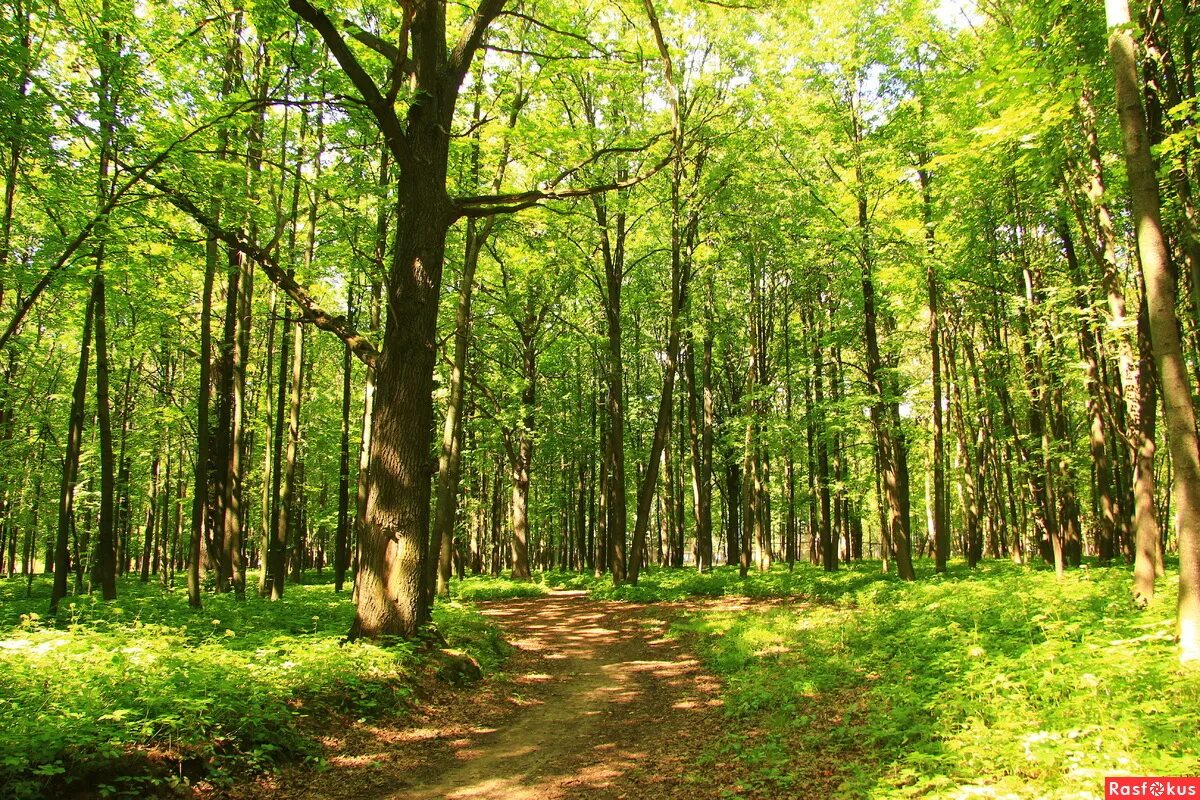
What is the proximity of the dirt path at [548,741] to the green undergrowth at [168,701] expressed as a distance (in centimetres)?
41

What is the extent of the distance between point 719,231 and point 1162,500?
33.2m

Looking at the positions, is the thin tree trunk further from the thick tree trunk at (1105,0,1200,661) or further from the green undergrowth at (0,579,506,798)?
the thick tree trunk at (1105,0,1200,661)

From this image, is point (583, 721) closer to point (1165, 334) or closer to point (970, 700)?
point (970, 700)

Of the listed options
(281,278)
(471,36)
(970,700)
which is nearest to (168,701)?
(281,278)

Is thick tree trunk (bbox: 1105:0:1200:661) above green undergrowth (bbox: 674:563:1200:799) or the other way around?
above

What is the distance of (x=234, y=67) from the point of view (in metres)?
12.5

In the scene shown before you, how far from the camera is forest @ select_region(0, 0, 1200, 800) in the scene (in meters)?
5.16

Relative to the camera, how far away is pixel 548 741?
644 cm

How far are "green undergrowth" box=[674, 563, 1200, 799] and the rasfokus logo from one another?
0.06m

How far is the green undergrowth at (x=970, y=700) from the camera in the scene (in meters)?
4.01

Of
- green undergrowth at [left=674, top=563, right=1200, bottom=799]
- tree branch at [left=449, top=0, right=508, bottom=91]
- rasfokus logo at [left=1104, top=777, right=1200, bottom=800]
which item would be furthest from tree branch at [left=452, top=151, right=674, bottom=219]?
rasfokus logo at [left=1104, top=777, right=1200, bottom=800]

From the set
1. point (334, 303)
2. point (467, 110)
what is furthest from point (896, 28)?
point (334, 303)

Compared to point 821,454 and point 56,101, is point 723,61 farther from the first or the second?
point 56,101

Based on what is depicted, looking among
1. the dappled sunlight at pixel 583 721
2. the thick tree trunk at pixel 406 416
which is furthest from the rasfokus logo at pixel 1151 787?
the thick tree trunk at pixel 406 416
